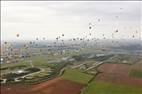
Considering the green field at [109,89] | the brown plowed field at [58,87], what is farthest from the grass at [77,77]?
the green field at [109,89]

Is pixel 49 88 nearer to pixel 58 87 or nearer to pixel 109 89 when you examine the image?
pixel 58 87

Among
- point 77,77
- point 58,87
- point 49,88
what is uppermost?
point 77,77

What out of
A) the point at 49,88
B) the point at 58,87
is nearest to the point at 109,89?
the point at 58,87

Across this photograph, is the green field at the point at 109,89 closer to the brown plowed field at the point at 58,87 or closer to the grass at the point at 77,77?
the brown plowed field at the point at 58,87

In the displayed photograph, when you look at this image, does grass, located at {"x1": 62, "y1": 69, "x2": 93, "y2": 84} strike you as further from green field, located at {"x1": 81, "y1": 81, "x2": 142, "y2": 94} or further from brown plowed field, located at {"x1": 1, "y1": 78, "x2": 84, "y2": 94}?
green field, located at {"x1": 81, "y1": 81, "x2": 142, "y2": 94}

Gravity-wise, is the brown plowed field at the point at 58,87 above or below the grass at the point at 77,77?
below

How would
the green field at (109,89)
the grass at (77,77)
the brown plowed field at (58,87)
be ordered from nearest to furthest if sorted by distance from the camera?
the green field at (109,89) < the brown plowed field at (58,87) < the grass at (77,77)
